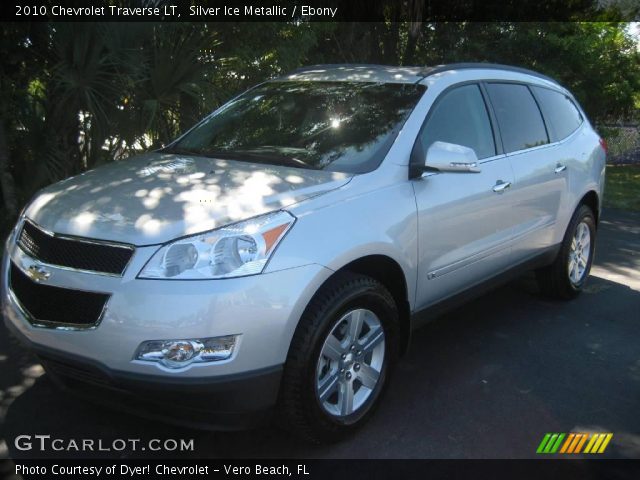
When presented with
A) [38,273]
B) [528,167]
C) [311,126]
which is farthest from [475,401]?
[38,273]

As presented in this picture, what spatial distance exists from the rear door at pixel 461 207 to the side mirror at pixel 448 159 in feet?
0.40

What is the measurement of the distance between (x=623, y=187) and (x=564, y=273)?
856 cm

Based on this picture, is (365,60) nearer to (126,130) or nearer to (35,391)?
(126,130)

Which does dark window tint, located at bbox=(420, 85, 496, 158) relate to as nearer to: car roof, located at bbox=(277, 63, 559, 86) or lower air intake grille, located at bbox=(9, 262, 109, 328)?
car roof, located at bbox=(277, 63, 559, 86)

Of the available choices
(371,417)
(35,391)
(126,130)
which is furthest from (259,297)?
(126,130)

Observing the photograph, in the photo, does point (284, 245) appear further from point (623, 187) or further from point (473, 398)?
point (623, 187)

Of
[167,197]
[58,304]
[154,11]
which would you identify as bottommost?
[58,304]

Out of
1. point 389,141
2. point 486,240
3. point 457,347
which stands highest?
point 389,141

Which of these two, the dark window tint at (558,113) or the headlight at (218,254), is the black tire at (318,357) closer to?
the headlight at (218,254)

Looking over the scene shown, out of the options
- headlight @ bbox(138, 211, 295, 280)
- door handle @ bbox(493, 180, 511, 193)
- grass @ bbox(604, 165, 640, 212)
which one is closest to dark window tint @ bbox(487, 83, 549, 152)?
door handle @ bbox(493, 180, 511, 193)

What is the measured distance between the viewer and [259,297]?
2.77 m

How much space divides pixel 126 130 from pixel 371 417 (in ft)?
15.8

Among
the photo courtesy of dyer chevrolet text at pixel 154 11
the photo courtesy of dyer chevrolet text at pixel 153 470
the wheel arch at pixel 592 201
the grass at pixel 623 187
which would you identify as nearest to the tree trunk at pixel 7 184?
the photo courtesy of dyer chevrolet text at pixel 154 11

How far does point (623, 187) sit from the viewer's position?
1299 centimetres
